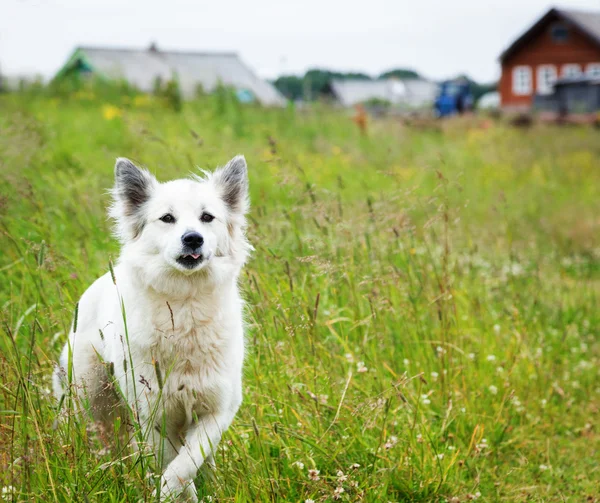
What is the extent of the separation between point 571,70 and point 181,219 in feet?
162

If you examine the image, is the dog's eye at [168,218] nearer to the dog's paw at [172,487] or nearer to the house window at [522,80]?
the dog's paw at [172,487]

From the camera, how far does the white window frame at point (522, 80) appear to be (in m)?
48.1

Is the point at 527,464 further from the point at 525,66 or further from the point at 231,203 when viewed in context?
the point at 525,66

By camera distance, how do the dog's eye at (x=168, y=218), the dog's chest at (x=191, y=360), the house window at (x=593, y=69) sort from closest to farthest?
the dog's chest at (x=191, y=360) < the dog's eye at (x=168, y=218) < the house window at (x=593, y=69)

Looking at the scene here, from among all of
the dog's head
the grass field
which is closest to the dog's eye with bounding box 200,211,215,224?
the dog's head

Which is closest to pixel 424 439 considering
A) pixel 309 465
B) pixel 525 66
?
pixel 309 465

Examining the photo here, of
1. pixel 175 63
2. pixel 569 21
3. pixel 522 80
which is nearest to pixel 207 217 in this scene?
pixel 175 63

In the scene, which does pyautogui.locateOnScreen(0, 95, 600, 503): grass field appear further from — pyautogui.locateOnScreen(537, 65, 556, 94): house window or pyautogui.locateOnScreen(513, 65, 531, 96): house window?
pyautogui.locateOnScreen(513, 65, 531, 96): house window

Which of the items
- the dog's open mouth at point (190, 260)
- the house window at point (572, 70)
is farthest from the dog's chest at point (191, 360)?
the house window at point (572, 70)

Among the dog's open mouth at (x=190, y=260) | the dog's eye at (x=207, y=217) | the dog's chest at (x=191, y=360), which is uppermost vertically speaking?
the dog's eye at (x=207, y=217)

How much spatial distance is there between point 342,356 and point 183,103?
10.9m

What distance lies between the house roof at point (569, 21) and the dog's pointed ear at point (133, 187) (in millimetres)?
47032

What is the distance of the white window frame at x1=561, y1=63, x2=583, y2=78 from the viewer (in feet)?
154

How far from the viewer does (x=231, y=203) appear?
370 centimetres
